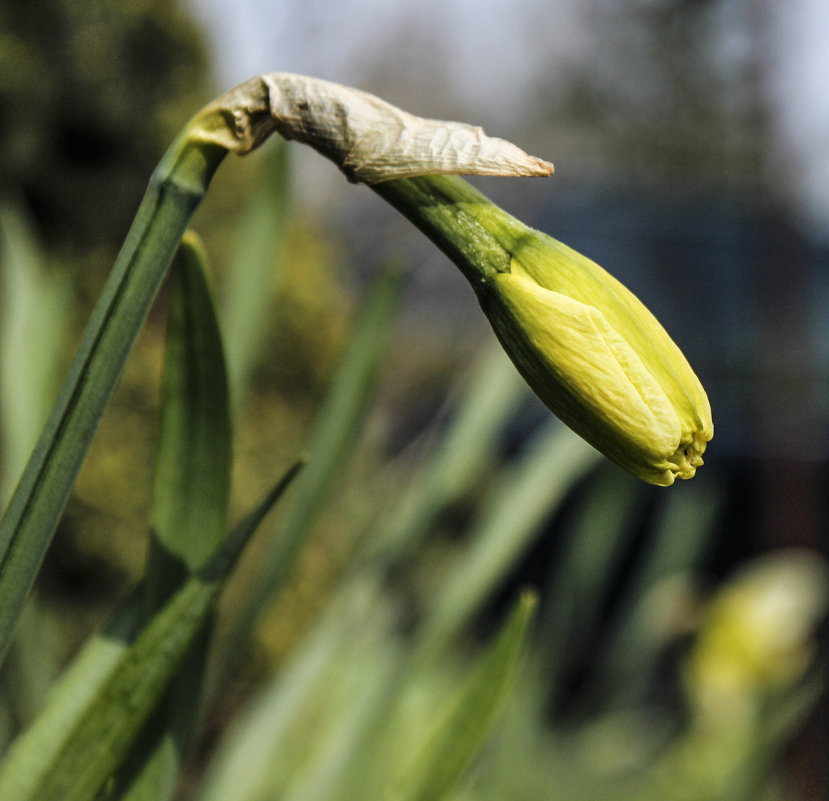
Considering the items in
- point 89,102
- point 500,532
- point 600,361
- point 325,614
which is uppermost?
point 89,102

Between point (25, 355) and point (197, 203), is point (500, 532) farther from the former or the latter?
point (197, 203)

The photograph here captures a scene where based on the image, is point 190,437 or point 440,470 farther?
point 440,470

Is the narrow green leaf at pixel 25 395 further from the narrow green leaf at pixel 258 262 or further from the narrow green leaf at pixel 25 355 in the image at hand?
the narrow green leaf at pixel 258 262

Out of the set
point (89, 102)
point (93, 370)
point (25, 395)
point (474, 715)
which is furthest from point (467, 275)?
point (89, 102)

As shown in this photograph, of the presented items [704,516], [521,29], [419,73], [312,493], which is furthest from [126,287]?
[419,73]

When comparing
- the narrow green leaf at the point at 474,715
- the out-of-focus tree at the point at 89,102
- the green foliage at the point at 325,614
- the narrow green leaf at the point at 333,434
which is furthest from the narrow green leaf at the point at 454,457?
the out-of-focus tree at the point at 89,102

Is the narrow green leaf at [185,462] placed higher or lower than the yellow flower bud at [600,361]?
lower
